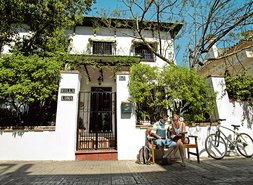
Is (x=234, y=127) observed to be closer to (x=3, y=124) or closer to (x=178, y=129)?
(x=178, y=129)

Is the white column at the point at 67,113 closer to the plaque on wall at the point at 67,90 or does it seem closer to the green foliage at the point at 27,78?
the plaque on wall at the point at 67,90

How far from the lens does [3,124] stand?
6.55 m

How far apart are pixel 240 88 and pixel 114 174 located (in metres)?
6.04

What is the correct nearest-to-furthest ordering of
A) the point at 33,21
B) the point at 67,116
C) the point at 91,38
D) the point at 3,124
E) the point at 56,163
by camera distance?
the point at 56,163 → the point at 67,116 → the point at 3,124 → the point at 33,21 → the point at 91,38

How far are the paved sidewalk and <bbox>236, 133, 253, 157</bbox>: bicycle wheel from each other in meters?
1.86

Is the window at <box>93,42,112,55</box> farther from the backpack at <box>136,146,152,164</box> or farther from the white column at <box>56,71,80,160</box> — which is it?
the backpack at <box>136,146,152,164</box>

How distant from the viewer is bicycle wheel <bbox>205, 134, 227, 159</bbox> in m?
6.39

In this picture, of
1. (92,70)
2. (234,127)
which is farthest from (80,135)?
(234,127)


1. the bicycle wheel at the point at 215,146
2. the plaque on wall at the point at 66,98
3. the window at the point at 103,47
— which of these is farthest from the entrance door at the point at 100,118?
the window at the point at 103,47

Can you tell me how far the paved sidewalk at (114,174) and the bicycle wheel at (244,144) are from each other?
1864mm

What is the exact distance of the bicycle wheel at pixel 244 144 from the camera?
645 cm

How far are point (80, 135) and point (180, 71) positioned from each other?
458 cm

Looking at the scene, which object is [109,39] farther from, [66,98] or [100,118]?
[66,98]

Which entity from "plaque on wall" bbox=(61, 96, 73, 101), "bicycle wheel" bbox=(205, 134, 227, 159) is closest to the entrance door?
"plaque on wall" bbox=(61, 96, 73, 101)
